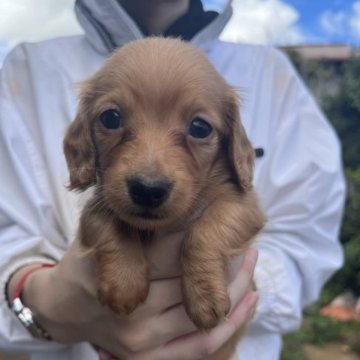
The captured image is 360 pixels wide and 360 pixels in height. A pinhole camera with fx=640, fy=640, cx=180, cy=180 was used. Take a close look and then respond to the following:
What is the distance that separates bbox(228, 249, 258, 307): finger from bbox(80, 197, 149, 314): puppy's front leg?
282 millimetres

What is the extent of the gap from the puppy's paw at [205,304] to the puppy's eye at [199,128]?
0.34m

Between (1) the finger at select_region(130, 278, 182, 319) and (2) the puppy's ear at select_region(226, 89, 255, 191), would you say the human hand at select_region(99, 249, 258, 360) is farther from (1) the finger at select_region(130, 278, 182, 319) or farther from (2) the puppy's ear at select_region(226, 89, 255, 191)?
(2) the puppy's ear at select_region(226, 89, 255, 191)

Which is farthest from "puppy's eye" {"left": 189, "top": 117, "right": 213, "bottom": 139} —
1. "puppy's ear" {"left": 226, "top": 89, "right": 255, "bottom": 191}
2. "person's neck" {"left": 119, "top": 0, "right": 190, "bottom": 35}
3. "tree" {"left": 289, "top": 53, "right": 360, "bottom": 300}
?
"tree" {"left": 289, "top": 53, "right": 360, "bottom": 300}

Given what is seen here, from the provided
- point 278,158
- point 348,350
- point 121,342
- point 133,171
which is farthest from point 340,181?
point 348,350

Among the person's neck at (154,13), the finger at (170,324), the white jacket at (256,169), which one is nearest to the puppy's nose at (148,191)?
the finger at (170,324)

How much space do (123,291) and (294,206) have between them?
863 millimetres

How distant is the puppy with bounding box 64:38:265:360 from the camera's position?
133cm

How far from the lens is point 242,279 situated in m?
1.69

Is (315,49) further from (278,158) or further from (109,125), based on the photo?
(109,125)

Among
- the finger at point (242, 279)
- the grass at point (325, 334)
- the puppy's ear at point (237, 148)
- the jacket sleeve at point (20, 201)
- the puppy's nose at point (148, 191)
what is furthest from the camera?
the grass at point (325, 334)

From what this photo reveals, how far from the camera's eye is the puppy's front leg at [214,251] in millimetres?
1466

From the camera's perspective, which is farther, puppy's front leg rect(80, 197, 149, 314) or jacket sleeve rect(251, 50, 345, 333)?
jacket sleeve rect(251, 50, 345, 333)

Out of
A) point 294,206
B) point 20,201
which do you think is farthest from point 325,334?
point 20,201

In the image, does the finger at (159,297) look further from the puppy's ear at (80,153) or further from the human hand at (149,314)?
the puppy's ear at (80,153)
